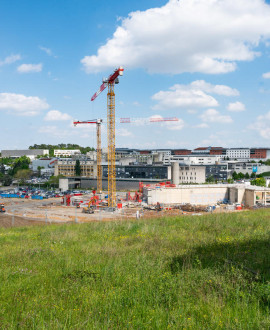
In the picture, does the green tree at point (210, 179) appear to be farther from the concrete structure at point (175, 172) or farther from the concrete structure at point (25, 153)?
the concrete structure at point (25, 153)

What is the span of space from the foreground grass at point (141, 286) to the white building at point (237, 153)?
394 feet

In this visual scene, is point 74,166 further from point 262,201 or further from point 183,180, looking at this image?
point 262,201

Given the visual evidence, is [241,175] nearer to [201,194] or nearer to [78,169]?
[201,194]

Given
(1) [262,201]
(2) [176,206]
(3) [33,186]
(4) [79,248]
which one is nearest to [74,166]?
(3) [33,186]

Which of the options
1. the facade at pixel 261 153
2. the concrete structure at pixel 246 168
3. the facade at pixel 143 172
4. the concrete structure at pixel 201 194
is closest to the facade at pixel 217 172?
the concrete structure at pixel 246 168

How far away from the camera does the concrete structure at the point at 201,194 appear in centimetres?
3928

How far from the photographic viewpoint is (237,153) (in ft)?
389

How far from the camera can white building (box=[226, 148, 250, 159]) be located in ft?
386

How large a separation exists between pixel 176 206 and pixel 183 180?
24.5 m

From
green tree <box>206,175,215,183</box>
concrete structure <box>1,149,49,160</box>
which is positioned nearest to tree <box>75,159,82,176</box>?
green tree <box>206,175,215,183</box>

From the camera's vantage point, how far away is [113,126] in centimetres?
4056

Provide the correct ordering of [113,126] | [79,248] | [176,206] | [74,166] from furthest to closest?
1. [74,166]
2. [113,126]
3. [176,206]
4. [79,248]

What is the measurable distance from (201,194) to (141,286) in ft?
127

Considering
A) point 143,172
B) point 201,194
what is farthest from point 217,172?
point 201,194
